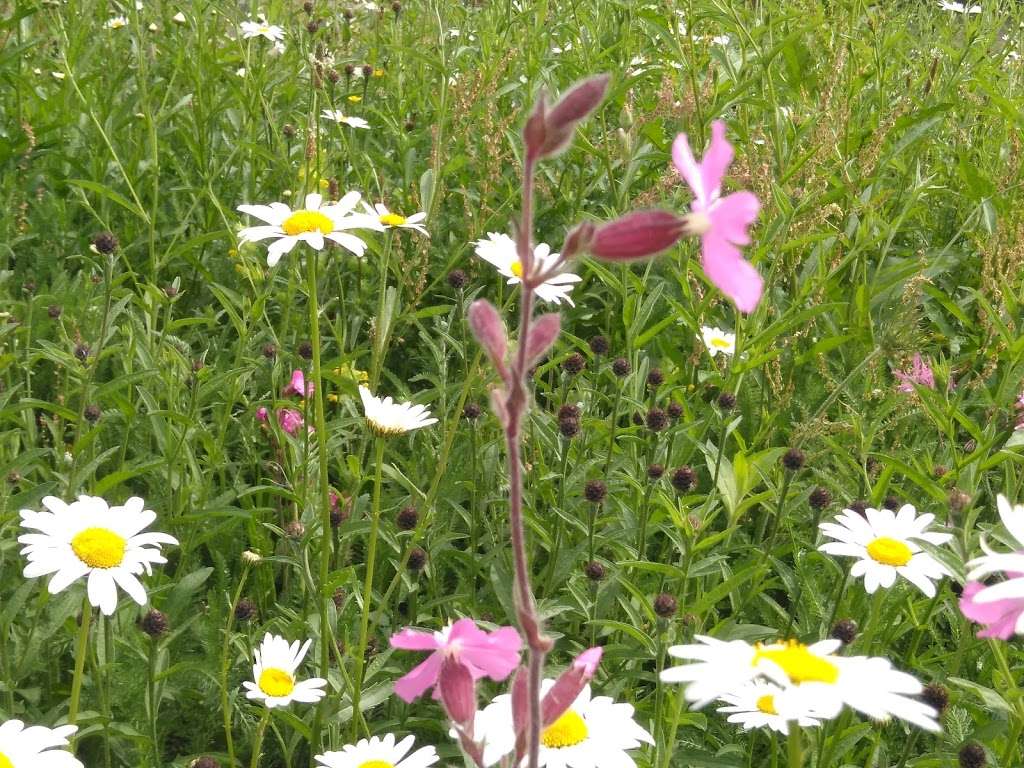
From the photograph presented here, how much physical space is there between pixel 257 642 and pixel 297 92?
3291 millimetres

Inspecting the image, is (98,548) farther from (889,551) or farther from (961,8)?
(961,8)

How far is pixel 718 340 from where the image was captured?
3316 mm

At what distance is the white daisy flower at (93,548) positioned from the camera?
1814mm

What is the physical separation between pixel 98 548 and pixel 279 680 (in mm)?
392

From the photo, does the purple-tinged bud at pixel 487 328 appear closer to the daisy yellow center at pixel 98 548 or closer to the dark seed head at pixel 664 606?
the dark seed head at pixel 664 606

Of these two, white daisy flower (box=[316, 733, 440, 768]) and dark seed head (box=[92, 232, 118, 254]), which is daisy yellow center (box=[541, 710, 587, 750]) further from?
dark seed head (box=[92, 232, 118, 254])

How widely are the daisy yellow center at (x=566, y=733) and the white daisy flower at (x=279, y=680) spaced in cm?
43

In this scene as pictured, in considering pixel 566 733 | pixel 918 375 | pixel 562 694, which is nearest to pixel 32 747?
pixel 566 733

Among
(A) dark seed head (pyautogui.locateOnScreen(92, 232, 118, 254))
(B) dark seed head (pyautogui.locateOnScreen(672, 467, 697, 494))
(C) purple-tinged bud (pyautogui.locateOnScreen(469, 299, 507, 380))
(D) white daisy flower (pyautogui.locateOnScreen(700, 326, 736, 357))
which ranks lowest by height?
(C) purple-tinged bud (pyautogui.locateOnScreen(469, 299, 507, 380))

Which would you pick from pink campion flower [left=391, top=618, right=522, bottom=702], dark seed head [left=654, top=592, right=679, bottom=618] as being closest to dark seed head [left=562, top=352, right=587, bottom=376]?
dark seed head [left=654, top=592, right=679, bottom=618]

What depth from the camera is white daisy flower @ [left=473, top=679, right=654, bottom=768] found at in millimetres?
1560

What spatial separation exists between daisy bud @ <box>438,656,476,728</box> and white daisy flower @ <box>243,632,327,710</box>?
0.80 metres

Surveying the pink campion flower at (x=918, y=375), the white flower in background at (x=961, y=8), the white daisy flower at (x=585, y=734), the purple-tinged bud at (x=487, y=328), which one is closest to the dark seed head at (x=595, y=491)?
the white daisy flower at (x=585, y=734)

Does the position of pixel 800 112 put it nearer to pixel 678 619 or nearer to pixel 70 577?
pixel 678 619
